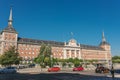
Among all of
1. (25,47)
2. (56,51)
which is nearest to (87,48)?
(56,51)

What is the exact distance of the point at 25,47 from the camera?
97438 millimetres

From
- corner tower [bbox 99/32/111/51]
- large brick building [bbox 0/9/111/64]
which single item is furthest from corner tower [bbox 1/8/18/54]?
corner tower [bbox 99/32/111/51]

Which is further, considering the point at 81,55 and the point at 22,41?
the point at 81,55

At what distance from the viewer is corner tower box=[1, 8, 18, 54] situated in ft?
282

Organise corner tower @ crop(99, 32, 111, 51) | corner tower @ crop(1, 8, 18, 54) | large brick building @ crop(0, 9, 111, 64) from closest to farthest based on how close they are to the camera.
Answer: corner tower @ crop(1, 8, 18, 54)
large brick building @ crop(0, 9, 111, 64)
corner tower @ crop(99, 32, 111, 51)

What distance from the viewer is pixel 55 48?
11188 cm

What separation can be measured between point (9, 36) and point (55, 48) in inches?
1409

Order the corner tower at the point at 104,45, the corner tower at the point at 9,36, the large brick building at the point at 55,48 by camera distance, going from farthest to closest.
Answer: the corner tower at the point at 104,45, the large brick building at the point at 55,48, the corner tower at the point at 9,36

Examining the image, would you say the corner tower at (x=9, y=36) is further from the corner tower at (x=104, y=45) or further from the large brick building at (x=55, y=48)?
the corner tower at (x=104, y=45)

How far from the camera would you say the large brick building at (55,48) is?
3509 inches

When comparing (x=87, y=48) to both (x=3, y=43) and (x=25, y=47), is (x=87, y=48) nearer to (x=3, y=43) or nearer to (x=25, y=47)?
(x=25, y=47)

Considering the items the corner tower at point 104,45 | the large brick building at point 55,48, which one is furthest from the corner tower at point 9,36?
the corner tower at point 104,45

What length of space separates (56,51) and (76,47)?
1999 centimetres

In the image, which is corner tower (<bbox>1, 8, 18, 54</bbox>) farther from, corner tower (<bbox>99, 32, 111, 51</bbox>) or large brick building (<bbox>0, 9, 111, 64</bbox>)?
corner tower (<bbox>99, 32, 111, 51</bbox>)
